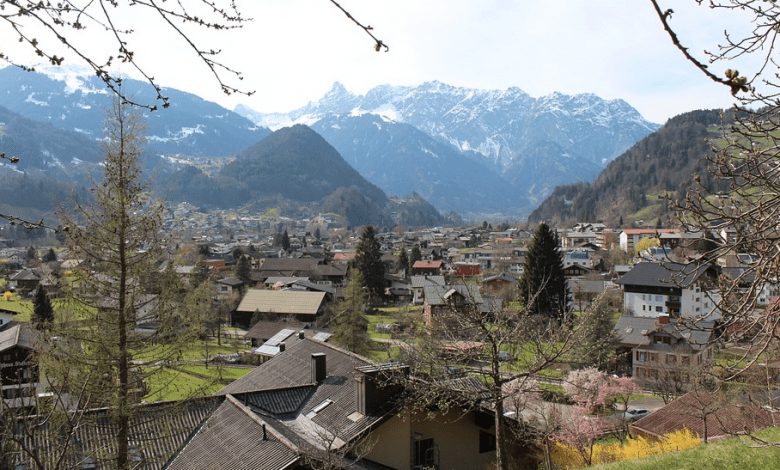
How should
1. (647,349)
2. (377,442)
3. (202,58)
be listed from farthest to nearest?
1. (647,349)
2. (377,442)
3. (202,58)

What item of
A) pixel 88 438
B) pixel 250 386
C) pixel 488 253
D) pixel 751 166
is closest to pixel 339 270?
pixel 488 253

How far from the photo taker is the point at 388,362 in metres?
16.0

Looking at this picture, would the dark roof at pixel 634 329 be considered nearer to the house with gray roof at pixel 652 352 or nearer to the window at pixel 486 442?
the house with gray roof at pixel 652 352

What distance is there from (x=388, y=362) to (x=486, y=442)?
392cm

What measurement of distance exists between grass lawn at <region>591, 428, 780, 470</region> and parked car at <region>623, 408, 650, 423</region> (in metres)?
17.8

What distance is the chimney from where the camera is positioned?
50.7 feet

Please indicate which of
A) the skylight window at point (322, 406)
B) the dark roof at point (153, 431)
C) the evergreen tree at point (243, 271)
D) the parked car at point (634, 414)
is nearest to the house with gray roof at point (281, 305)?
the evergreen tree at point (243, 271)

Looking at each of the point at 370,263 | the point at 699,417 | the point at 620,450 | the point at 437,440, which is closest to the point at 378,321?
the point at 370,263

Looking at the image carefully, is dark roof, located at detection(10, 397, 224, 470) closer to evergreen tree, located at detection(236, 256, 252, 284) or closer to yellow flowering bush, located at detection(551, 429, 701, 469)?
yellow flowering bush, located at detection(551, 429, 701, 469)

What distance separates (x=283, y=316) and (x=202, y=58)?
4760cm

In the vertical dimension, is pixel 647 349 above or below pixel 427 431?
below

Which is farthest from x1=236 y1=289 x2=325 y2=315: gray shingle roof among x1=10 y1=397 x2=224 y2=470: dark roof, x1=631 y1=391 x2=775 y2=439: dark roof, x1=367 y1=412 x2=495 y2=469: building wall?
x1=367 y1=412 x2=495 y2=469: building wall

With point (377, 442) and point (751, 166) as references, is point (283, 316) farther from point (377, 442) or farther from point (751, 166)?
point (751, 166)

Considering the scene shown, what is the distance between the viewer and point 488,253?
92.2 m
